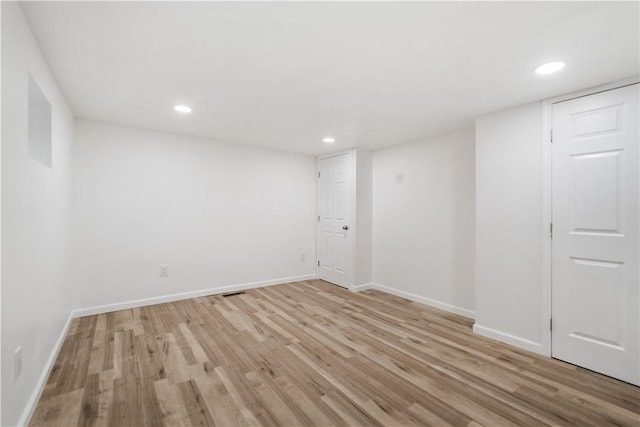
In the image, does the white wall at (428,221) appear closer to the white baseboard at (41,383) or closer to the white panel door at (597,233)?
the white panel door at (597,233)

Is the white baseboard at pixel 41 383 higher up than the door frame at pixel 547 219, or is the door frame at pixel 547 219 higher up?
the door frame at pixel 547 219

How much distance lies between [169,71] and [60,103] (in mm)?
1218

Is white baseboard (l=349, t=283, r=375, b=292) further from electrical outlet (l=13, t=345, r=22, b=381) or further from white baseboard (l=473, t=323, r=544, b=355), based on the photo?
electrical outlet (l=13, t=345, r=22, b=381)

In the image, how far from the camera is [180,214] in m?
3.85

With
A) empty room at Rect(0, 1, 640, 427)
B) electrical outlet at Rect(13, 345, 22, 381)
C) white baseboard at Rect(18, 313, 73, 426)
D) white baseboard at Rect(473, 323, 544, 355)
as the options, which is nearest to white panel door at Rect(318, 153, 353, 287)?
empty room at Rect(0, 1, 640, 427)

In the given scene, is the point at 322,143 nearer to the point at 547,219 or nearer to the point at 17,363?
the point at 547,219

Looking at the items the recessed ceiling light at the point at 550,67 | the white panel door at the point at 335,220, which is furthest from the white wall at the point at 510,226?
the white panel door at the point at 335,220

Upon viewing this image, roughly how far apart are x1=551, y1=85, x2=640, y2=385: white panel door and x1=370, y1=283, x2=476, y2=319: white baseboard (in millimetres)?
1003

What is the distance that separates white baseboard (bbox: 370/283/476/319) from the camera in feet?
11.1

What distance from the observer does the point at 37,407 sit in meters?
1.73

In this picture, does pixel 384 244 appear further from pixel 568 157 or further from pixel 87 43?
pixel 87 43

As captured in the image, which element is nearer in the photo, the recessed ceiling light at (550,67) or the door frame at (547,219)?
the recessed ceiling light at (550,67)

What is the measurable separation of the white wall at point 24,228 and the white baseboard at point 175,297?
3.18ft

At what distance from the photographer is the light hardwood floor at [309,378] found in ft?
5.55
